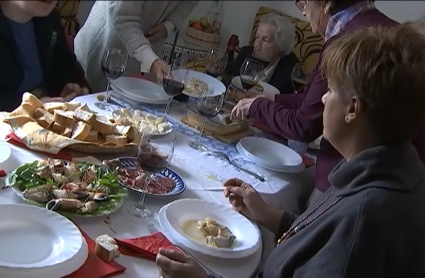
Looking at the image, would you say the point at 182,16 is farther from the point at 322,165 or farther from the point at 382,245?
the point at 382,245

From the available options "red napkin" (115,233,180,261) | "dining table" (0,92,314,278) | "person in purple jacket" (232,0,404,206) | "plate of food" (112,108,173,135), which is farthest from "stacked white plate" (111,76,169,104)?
"red napkin" (115,233,180,261)

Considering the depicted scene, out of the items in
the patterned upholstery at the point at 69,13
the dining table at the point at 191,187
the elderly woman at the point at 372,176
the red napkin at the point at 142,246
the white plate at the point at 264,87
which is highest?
the elderly woman at the point at 372,176

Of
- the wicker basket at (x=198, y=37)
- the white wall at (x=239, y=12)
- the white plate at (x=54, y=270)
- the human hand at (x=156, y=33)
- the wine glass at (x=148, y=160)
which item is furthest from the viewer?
the white wall at (x=239, y=12)

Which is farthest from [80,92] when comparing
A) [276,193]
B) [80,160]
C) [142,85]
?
[276,193]

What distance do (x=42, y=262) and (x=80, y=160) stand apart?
1.56ft

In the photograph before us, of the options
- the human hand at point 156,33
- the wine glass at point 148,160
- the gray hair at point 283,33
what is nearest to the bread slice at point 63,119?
the wine glass at point 148,160

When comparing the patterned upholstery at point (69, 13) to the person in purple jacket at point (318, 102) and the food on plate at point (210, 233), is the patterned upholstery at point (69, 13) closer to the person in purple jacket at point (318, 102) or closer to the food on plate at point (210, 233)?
the person in purple jacket at point (318, 102)

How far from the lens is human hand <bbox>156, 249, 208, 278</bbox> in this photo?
105cm

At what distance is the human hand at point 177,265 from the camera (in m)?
1.05

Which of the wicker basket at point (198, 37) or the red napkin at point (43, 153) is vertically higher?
the red napkin at point (43, 153)

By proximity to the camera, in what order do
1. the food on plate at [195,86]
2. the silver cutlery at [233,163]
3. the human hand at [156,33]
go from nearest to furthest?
the silver cutlery at [233,163] → the food on plate at [195,86] → the human hand at [156,33]

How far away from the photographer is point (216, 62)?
2.22m

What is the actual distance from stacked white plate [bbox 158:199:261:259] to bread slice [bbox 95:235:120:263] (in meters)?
0.16

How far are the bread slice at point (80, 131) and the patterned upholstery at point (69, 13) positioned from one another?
231cm
